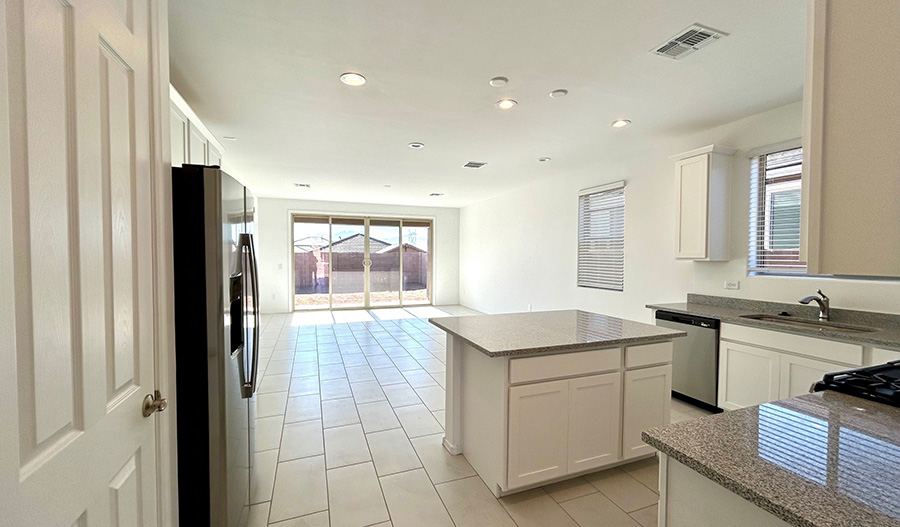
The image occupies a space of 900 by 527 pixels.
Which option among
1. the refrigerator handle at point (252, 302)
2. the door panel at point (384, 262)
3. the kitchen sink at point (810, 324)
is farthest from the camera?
the door panel at point (384, 262)

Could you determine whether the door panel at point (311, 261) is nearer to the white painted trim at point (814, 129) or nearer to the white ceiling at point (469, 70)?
the white ceiling at point (469, 70)

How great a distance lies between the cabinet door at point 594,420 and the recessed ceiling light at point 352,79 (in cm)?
240

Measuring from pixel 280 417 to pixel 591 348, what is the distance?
261cm

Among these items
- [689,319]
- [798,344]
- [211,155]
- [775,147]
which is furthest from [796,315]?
[211,155]

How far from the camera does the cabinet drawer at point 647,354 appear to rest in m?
2.21

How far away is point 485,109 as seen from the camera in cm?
304

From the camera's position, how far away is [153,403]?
1146 mm

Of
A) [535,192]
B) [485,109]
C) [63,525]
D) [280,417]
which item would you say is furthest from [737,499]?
[535,192]

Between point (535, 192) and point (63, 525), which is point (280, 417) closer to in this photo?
point (63, 525)

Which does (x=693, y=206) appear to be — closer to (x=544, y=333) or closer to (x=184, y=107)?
(x=544, y=333)

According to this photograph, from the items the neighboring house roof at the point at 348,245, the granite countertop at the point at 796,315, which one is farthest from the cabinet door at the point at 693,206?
the neighboring house roof at the point at 348,245

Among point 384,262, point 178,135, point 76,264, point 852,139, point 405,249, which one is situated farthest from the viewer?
point 405,249

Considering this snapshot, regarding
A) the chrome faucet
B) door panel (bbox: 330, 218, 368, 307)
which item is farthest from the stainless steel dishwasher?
door panel (bbox: 330, 218, 368, 307)

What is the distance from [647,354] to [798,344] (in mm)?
1175
